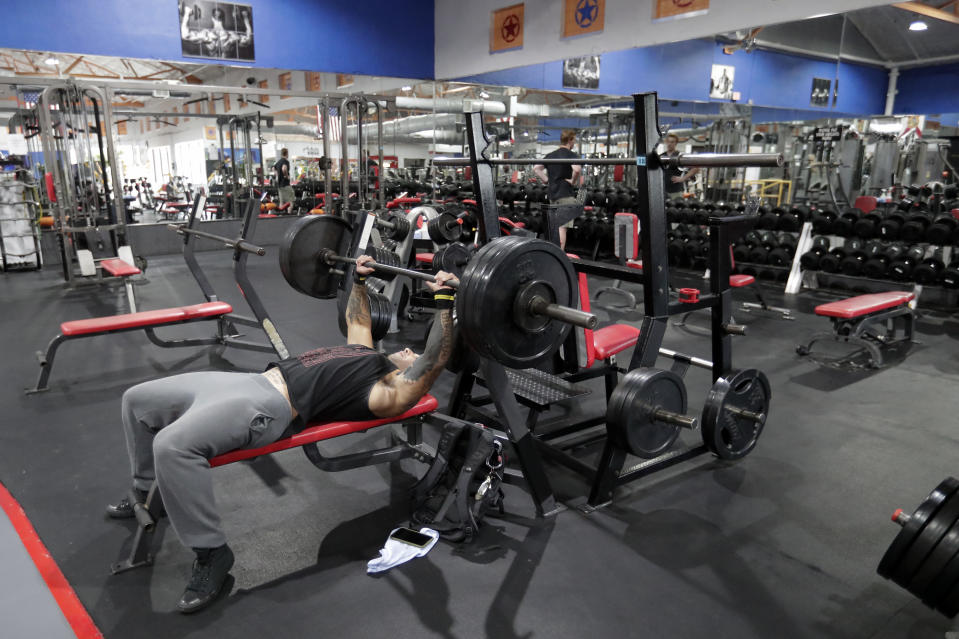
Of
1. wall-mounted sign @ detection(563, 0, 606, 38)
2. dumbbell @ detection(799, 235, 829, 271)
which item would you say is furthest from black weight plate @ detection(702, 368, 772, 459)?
wall-mounted sign @ detection(563, 0, 606, 38)

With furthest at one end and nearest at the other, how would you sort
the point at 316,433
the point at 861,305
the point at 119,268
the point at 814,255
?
the point at 814,255, the point at 119,268, the point at 861,305, the point at 316,433

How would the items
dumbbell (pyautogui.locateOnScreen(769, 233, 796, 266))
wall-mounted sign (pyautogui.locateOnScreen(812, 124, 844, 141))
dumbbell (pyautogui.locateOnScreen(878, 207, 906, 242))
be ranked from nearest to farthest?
dumbbell (pyautogui.locateOnScreen(878, 207, 906, 242)), dumbbell (pyautogui.locateOnScreen(769, 233, 796, 266)), wall-mounted sign (pyautogui.locateOnScreen(812, 124, 844, 141))

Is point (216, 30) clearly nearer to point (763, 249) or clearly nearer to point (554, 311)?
point (763, 249)

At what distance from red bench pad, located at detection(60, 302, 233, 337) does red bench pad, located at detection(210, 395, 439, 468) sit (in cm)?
191

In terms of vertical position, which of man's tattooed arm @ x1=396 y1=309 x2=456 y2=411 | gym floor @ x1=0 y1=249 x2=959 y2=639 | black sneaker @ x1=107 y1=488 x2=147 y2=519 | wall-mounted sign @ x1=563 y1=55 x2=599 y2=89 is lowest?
gym floor @ x1=0 y1=249 x2=959 y2=639

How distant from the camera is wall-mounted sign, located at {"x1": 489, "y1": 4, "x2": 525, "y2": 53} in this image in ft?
21.5

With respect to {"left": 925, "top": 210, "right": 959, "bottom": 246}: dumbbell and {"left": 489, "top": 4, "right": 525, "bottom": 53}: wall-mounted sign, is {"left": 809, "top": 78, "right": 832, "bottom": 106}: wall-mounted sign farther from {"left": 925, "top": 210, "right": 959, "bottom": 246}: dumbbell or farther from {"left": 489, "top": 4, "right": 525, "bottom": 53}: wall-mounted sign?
{"left": 489, "top": 4, "right": 525, "bottom": 53}: wall-mounted sign

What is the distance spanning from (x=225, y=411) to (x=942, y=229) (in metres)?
5.20

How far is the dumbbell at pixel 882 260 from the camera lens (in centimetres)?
493

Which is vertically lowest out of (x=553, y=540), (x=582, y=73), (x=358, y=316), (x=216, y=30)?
(x=553, y=540)

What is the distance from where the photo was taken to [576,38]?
602 cm

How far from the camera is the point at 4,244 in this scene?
649cm

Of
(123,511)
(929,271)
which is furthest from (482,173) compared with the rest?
(929,271)

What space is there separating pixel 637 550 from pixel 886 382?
2.40 metres
